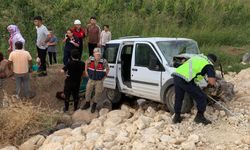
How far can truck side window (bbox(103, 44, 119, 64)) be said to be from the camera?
11.2 meters

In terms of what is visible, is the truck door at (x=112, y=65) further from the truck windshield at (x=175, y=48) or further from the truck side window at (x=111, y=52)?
the truck windshield at (x=175, y=48)

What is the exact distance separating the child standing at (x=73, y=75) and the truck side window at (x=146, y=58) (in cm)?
144

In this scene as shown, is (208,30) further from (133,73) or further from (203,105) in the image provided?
(203,105)

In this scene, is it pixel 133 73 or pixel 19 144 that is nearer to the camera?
pixel 19 144

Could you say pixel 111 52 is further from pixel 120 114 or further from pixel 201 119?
pixel 201 119

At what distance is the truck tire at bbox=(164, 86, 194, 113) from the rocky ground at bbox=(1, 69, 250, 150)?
15 cm

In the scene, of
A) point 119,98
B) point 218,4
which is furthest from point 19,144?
point 218,4

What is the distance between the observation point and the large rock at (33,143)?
30.3 ft

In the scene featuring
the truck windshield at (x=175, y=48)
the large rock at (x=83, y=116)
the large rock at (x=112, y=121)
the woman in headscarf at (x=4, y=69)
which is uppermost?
the truck windshield at (x=175, y=48)

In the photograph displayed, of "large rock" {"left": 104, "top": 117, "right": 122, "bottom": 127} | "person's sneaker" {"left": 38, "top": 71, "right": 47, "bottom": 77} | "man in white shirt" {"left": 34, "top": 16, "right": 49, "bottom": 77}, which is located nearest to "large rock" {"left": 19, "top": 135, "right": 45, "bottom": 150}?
"large rock" {"left": 104, "top": 117, "right": 122, "bottom": 127}

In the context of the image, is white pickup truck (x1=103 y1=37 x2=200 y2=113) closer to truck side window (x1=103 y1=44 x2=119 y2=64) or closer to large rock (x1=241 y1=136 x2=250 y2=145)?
truck side window (x1=103 y1=44 x2=119 y2=64)

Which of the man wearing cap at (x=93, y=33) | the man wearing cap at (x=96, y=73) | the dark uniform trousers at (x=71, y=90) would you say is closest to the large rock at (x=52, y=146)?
the man wearing cap at (x=96, y=73)

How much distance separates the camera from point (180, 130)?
834 centimetres

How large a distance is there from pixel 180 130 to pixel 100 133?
5.42ft
